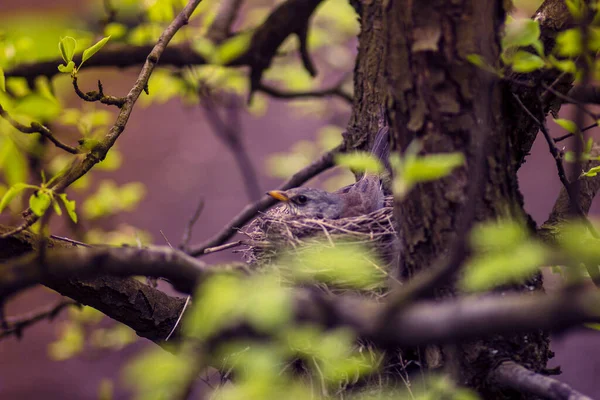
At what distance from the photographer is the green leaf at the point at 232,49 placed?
10.7 feet

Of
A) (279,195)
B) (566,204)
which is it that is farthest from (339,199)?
(566,204)

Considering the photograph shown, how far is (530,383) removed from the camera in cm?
142

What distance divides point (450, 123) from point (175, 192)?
824 centimetres

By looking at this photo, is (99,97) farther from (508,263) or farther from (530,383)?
(530,383)

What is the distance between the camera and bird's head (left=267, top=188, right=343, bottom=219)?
287 cm

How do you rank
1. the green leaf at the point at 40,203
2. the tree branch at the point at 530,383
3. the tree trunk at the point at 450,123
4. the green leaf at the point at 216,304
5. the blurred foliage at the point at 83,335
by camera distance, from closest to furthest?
the green leaf at the point at 216,304 < the tree branch at the point at 530,383 < the tree trunk at the point at 450,123 < the green leaf at the point at 40,203 < the blurred foliage at the point at 83,335

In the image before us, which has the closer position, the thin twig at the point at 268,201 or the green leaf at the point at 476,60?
the green leaf at the point at 476,60

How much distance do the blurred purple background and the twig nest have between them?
534 centimetres

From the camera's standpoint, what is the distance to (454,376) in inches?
56.8

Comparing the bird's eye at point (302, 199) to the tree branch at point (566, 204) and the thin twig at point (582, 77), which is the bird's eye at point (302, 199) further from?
the thin twig at point (582, 77)

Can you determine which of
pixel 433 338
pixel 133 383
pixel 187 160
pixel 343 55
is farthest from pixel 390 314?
pixel 187 160

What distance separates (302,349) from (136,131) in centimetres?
893

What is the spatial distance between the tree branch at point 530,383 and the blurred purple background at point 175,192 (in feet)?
20.0

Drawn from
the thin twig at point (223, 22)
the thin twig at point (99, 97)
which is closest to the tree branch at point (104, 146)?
the thin twig at point (99, 97)
